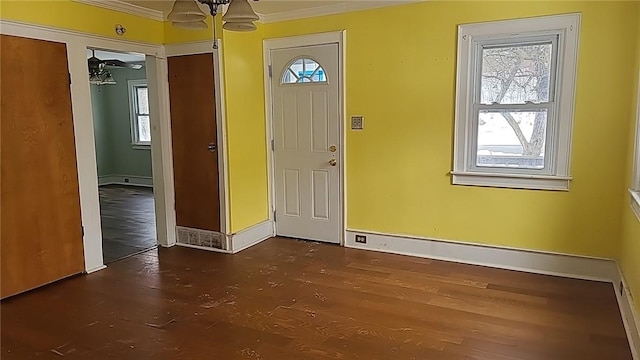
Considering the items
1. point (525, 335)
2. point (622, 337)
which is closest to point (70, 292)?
point (525, 335)

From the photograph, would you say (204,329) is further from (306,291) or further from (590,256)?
(590,256)

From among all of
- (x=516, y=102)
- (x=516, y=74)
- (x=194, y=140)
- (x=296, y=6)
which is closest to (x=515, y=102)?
(x=516, y=102)

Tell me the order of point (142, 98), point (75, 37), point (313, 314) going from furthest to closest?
point (142, 98) → point (75, 37) → point (313, 314)

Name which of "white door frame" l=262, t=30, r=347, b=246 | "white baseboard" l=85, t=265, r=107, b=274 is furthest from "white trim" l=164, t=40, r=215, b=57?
"white baseboard" l=85, t=265, r=107, b=274

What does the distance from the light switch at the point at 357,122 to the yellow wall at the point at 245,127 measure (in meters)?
1.01

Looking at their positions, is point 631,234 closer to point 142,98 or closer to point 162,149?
point 162,149

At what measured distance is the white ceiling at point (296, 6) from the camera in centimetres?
405

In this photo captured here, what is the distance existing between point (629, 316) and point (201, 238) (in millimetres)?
3621

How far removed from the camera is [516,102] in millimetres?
3695

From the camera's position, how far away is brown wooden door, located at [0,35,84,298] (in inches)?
129

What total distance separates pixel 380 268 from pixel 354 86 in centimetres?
172

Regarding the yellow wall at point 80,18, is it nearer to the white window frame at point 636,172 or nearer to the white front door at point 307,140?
the white front door at point 307,140

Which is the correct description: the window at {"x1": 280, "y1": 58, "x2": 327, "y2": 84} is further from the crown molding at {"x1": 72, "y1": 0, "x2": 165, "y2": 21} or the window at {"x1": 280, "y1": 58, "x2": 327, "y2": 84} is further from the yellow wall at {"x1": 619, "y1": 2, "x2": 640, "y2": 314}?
the yellow wall at {"x1": 619, "y1": 2, "x2": 640, "y2": 314}

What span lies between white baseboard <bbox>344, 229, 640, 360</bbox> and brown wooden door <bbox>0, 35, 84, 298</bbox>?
100 inches
